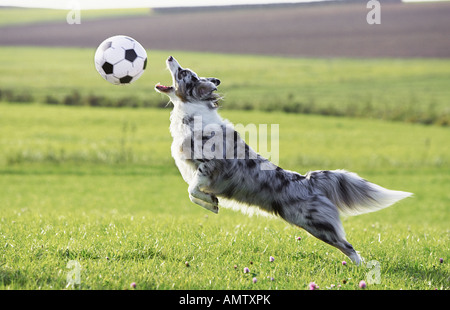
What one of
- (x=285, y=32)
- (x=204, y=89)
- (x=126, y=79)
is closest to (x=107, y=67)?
(x=126, y=79)

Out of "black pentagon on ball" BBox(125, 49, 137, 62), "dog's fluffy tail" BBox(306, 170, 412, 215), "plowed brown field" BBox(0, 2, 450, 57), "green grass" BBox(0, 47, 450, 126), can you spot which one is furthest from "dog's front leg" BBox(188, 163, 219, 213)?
"plowed brown field" BBox(0, 2, 450, 57)

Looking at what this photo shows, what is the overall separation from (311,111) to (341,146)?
7.66 metres

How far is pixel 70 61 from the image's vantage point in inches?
2255

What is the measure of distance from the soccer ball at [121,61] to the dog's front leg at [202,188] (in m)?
1.99

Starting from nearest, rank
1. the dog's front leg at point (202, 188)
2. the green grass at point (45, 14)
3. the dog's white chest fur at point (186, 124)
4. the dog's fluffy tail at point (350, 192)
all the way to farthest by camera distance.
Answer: the dog's front leg at point (202, 188)
the dog's fluffy tail at point (350, 192)
the dog's white chest fur at point (186, 124)
the green grass at point (45, 14)

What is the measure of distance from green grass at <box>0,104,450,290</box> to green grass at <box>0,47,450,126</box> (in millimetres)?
1610

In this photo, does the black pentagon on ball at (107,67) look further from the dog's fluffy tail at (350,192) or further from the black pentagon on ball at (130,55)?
the dog's fluffy tail at (350,192)

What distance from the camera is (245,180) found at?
23.6 feet

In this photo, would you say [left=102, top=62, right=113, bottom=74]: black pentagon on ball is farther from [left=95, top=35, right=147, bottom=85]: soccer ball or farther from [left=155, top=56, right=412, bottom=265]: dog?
[left=155, top=56, right=412, bottom=265]: dog

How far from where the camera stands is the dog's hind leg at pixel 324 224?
271 inches

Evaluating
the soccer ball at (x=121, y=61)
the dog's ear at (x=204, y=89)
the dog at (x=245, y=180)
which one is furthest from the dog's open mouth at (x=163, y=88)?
the soccer ball at (x=121, y=61)

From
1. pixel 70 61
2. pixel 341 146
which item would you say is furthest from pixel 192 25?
pixel 341 146

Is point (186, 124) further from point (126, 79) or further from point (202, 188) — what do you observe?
point (126, 79)

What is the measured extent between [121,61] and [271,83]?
40.2 meters
